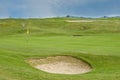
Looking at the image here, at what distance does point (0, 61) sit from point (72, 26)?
49742mm

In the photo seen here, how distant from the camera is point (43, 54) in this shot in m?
31.6

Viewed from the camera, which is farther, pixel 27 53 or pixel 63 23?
pixel 63 23

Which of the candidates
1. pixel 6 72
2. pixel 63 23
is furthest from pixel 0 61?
pixel 63 23

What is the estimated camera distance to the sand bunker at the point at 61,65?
2890 centimetres

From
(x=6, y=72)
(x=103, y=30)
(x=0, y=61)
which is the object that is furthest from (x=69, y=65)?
(x=103, y=30)

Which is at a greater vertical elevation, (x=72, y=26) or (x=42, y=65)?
(x=72, y=26)

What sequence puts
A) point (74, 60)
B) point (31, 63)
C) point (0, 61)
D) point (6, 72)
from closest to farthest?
point (6, 72) → point (0, 61) → point (31, 63) → point (74, 60)

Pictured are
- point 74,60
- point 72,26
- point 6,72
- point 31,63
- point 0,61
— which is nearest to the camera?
point 6,72

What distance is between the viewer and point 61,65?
1196 inches

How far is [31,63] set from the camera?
2903cm

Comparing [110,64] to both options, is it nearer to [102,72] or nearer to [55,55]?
[102,72]

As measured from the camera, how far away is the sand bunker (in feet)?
94.8

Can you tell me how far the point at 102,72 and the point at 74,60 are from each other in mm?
4489

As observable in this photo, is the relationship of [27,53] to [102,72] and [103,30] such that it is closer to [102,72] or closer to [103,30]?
[102,72]
